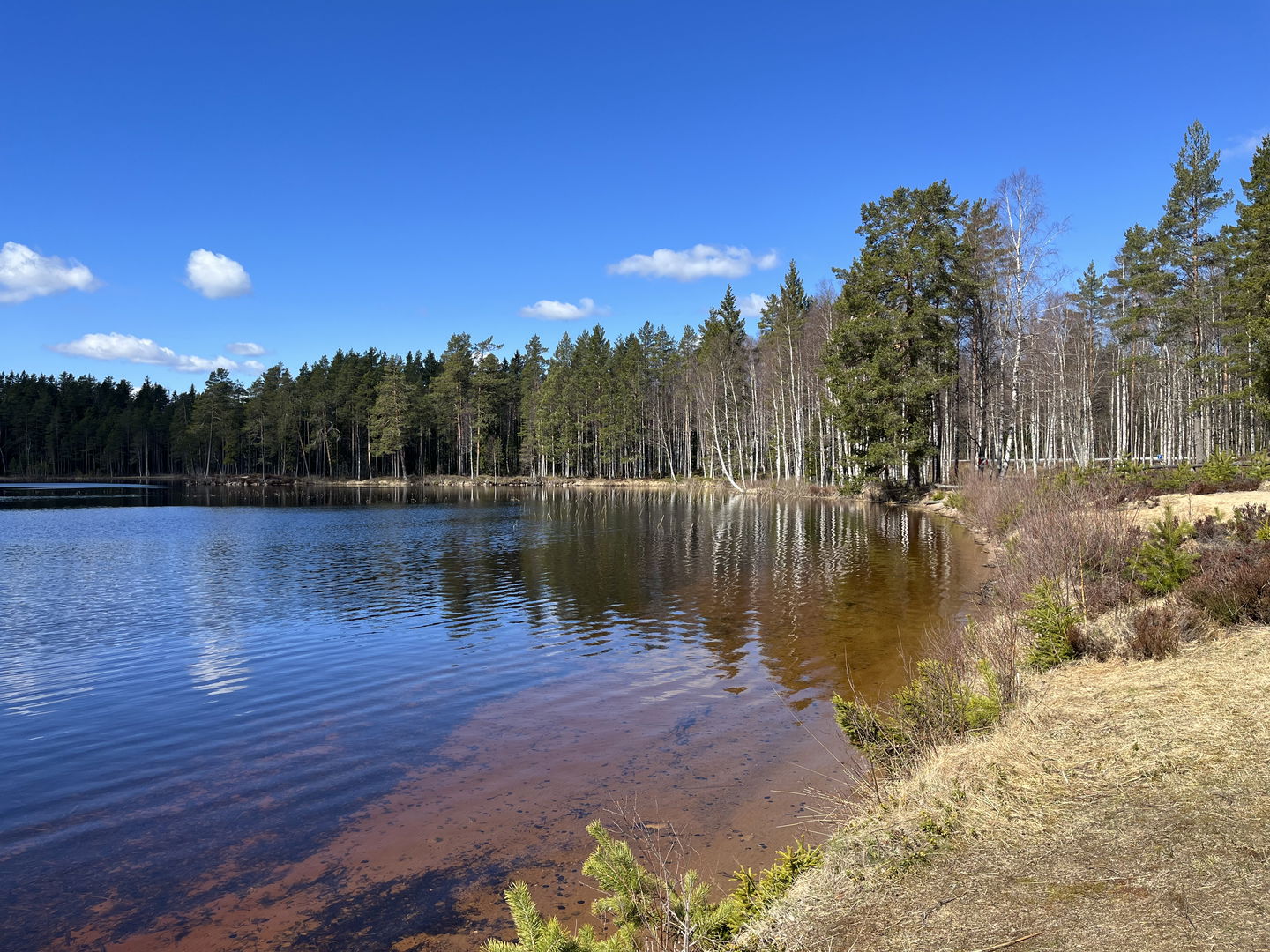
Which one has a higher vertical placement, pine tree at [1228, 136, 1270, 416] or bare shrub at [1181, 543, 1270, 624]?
pine tree at [1228, 136, 1270, 416]

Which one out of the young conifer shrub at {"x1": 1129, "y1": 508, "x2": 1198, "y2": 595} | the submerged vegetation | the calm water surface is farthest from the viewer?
the young conifer shrub at {"x1": 1129, "y1": 508, "x2": 1198, "y2": 595}

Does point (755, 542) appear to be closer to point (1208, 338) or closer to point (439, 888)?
point (439, 888)

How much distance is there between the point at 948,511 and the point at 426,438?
268 ft

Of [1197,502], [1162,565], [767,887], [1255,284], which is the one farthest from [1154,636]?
[1255,284]

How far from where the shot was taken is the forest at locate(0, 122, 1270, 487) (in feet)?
136

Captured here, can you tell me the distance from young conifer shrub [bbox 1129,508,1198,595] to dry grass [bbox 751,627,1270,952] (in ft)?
11.4

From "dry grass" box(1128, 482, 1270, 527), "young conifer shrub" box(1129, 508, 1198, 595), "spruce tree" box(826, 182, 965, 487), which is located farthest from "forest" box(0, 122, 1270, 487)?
"young conifer shrub" box(1129, 508, 1198, 595)

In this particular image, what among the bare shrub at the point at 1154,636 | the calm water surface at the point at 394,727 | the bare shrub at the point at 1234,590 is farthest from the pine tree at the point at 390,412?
→ the bare shrub at the point at 1154,636

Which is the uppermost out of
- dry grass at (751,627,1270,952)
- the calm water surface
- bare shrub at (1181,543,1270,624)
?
bare shrub at (1181,543,1270,624)

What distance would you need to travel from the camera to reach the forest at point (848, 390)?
41406 millimetres

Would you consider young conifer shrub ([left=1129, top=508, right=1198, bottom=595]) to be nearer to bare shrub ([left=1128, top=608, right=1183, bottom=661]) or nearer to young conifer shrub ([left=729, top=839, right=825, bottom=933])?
bare shrub ([left=1128, top=608, right=1183, bottom=661])

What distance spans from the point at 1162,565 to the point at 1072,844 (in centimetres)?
751

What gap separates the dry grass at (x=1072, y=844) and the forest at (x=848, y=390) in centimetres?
3274

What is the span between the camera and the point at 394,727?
389 inches
